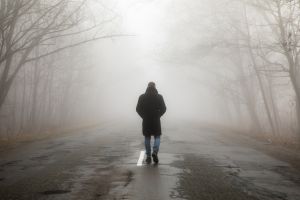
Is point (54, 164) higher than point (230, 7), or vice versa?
point (230, 7)

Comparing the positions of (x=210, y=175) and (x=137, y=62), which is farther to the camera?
(x=137, y=62)

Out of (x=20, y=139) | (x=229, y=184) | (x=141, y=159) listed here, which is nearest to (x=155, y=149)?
(x=141, y=159)

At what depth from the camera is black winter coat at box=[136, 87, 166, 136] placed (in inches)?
400

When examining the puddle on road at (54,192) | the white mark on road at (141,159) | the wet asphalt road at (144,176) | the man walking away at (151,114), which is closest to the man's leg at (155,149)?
the man walking away at (151,114)

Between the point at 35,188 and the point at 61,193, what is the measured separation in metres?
0.64

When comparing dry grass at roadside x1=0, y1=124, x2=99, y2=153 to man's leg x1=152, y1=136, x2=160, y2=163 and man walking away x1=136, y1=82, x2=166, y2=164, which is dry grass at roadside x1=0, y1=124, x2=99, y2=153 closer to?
man walking away x1=136, y1=82, x2=166, y2=164

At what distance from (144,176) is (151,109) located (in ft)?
8.14

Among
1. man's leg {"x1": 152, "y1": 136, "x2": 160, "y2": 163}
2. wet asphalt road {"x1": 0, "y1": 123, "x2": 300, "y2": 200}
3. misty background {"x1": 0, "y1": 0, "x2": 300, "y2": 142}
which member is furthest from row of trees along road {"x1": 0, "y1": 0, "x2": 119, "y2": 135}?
man's leg {"x1": 152, "y1": 136, "x2": 160, "y2": 163}

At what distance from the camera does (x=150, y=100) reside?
33.8 feet

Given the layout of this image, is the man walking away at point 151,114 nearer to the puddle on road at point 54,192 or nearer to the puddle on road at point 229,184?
the puddle on road at point 229,184

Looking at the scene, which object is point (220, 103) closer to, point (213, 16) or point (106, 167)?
point (213, 16)

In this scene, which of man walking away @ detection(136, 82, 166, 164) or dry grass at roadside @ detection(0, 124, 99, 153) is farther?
dry grass at roadside @ detection(0, 124, 99, 153)

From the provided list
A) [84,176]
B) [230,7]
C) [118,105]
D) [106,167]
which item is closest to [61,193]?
[84,176]

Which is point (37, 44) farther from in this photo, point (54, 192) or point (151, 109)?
point (54, 192)
